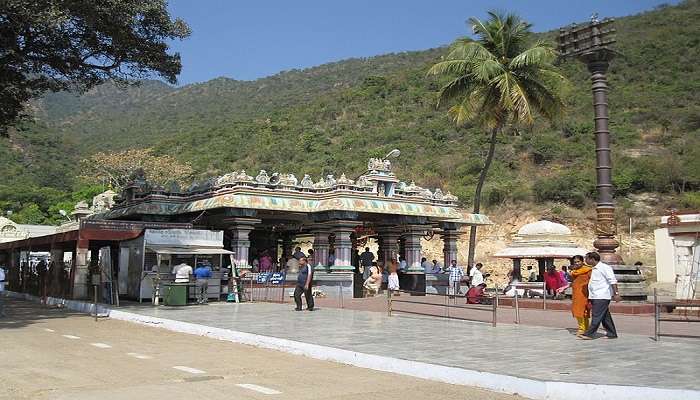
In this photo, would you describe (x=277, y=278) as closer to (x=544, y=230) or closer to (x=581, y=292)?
(x=544, y=230)

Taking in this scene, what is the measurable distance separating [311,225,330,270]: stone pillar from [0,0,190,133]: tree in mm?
7826

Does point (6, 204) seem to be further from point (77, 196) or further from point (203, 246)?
point (203, 246)

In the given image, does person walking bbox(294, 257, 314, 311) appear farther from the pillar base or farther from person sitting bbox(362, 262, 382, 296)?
the pillar base

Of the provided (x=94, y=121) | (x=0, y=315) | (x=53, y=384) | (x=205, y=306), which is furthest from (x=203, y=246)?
(x=94, y=121)

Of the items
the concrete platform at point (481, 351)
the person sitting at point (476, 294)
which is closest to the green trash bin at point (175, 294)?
the concrete platform at point (481, 351)

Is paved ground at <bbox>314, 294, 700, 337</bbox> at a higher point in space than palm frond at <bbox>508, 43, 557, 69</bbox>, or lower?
lower

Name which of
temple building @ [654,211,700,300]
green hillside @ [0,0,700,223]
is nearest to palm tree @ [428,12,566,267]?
green hillside @ [0,0,700,223]

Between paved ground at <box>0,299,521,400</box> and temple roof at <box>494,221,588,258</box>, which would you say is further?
temple roof at <box>494,221,588,258</box>

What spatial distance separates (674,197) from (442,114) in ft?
89.8

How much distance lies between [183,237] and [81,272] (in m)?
3.49

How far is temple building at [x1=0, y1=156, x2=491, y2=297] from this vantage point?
23.4m

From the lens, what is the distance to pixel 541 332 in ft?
43.3

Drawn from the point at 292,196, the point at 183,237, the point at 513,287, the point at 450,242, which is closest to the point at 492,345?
the point at 513,287

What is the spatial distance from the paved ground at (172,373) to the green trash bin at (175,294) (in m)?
5.74
